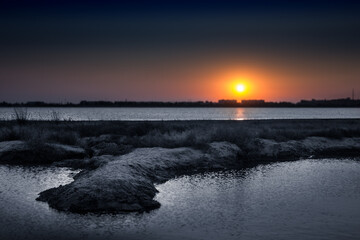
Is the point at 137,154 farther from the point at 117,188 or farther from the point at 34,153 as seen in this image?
the point at 117,188

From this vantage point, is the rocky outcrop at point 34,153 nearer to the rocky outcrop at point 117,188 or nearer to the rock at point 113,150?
the rock at point 113,150

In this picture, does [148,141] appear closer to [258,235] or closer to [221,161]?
[221,161]

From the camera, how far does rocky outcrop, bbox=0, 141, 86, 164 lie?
18.4 m

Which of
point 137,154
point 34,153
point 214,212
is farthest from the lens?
point 34,153

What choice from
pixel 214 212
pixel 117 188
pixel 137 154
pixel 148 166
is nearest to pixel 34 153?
pixel 137 154

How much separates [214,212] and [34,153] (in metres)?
12.3

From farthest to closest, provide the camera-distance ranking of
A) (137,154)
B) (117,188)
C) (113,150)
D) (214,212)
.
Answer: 1. (113,150)
2. (137,154)
3. (117,188)
4. (214,212)

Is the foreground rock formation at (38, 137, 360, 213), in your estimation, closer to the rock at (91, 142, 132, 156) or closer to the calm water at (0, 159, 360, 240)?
the calm water at (0, 159, 360, 240)

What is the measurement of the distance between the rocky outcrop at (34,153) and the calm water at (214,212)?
11.6ft

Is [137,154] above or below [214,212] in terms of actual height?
above

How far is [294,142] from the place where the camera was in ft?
77.8

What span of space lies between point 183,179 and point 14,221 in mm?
6832

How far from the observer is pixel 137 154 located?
16766mm

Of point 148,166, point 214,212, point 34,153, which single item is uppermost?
point 34,153
